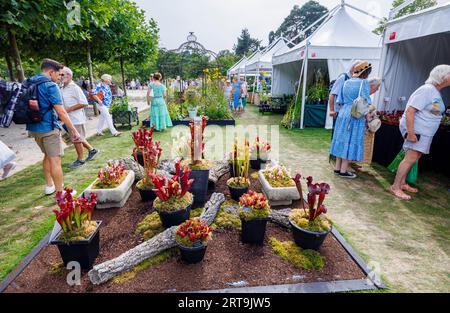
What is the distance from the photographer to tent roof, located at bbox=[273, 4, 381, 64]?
25.8 feet

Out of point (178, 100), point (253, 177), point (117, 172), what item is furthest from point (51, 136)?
point (178, 100)

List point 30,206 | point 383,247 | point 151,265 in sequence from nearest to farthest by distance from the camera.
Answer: point 151,265 → point 383,247 → point 30,206

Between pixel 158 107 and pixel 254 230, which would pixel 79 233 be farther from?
pixel 158 107

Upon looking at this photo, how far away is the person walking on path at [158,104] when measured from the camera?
8.21 meters

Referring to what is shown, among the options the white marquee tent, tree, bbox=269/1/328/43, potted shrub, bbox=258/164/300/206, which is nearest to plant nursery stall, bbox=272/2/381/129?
the white marquee tent

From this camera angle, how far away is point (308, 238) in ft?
8.07

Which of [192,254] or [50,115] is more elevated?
[50,115]

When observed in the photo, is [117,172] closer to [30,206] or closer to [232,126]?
[30,206]

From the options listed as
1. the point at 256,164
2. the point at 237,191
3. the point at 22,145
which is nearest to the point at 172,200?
the point at 237,191

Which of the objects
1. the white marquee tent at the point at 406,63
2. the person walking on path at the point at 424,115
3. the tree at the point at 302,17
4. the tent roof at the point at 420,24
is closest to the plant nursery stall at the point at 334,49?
the white marquee tent at the point at 406,63

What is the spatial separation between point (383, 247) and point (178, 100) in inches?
403

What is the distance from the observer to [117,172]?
3.63 metres

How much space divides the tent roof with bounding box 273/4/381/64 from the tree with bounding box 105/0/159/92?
20.7ft

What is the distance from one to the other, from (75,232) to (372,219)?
3.44 metres
